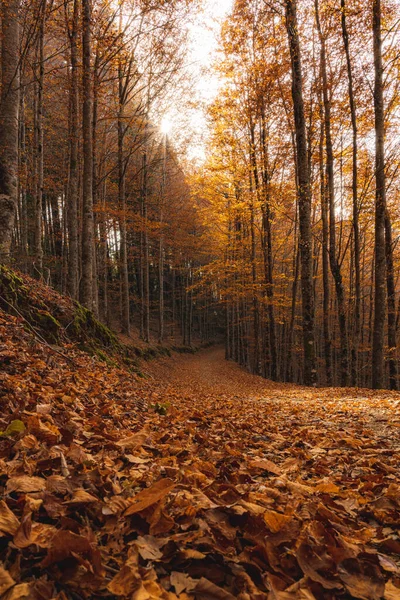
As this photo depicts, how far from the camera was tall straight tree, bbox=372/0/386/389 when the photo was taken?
29.3ft

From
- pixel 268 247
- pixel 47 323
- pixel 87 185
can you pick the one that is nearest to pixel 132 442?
pixel 47 323

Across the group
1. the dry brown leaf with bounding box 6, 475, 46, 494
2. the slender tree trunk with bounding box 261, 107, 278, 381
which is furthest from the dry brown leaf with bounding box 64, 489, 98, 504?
the slender tree trunk with bounding box 261, 107, 278, 381

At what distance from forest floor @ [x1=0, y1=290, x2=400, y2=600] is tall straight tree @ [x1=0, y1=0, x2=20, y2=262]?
4.01 meters

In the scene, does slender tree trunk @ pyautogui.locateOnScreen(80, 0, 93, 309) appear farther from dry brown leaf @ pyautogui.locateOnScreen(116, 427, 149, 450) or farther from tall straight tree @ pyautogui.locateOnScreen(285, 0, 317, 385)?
dry brown leaf @ pyautogui.locateOnScreen(116, 427, 149, 450)

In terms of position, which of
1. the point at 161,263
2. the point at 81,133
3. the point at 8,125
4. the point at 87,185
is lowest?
the point at 161,263

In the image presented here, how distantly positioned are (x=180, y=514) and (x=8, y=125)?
7.14 m

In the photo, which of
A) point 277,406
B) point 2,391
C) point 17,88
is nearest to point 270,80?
point 17,88

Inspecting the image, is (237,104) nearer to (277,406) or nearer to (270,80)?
(270,80)

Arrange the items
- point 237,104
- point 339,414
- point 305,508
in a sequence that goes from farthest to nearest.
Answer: point 237,104 → point 339,414 → point 305,508

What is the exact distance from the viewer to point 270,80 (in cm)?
1332

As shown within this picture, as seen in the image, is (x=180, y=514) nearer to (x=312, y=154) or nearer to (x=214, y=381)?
(x=214, y=381)

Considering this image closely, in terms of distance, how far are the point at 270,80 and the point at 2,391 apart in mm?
14709

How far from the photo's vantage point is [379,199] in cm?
920

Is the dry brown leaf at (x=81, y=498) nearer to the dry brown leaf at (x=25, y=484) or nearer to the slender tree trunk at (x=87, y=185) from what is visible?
the dry brown leaf at (x=25, y=484)
